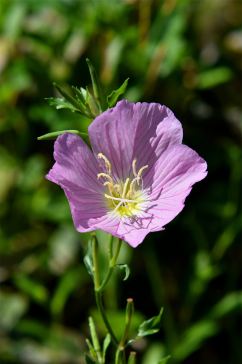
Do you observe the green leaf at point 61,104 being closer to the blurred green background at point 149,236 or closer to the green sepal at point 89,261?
the green sepal at point 89,261

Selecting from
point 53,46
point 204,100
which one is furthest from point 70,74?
point 204,100

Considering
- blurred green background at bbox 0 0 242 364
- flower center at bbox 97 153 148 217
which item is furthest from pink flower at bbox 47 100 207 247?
blurred green background at bbox 0 0 242 364

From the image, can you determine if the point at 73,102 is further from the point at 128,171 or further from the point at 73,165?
the point at 128,171

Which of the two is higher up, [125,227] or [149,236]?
[125,227]

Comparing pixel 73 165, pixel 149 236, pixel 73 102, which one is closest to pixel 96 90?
pixel 73 102

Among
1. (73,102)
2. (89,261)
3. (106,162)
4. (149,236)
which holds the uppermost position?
(73,102)

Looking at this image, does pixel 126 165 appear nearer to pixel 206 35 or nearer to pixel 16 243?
pixel 16 243

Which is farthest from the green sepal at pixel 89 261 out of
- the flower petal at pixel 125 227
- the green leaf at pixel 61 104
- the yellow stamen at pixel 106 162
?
the green leaf at pixel 61 104
